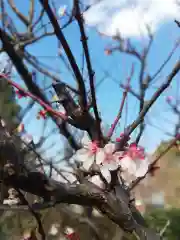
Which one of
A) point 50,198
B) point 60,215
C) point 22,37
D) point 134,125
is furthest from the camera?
point 22,37

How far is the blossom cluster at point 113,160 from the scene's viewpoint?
699 millimetres

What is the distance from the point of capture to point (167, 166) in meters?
5.24

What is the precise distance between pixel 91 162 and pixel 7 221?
7.0 inches

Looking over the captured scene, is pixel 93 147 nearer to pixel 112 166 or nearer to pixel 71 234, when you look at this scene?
pixel 112 166

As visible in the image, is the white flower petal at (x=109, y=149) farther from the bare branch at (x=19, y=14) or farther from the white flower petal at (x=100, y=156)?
the bare branch at (x=19, y=14)

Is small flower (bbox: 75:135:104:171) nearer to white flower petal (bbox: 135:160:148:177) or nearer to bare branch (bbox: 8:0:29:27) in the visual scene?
white flower petal (bbox: 135:160:148:177)

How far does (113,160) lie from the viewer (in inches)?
27.9

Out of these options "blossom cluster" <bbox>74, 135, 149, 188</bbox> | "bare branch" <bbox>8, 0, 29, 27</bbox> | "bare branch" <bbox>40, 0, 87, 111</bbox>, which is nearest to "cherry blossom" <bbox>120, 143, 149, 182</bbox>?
"blossom cluster" <bbox>74, 135, 149, 188</bbox>

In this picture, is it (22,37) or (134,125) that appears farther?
(22,37)

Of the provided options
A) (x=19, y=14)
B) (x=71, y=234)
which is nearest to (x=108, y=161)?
(x=71, y=234)

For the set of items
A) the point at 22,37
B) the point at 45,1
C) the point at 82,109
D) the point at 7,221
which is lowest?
the point at 7,221

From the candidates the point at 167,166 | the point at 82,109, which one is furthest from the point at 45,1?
the point at 167,166

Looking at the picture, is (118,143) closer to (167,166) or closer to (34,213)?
(34,213)

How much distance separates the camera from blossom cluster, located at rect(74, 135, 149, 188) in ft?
2.29
